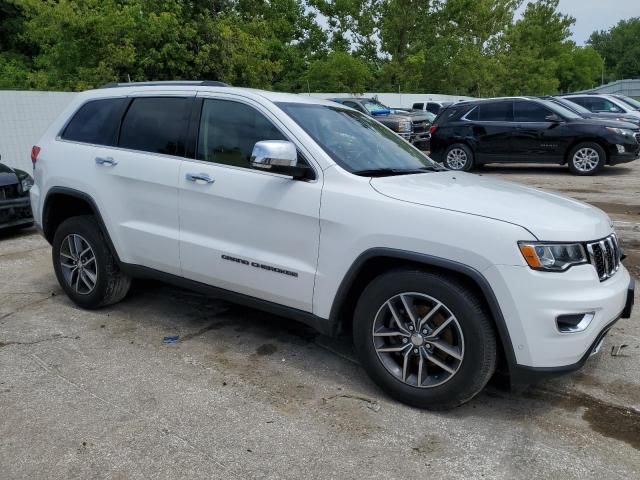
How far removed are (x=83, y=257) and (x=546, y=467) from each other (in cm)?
382

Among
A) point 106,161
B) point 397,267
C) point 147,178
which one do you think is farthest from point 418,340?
point 106,161

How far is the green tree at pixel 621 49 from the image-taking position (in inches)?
4060

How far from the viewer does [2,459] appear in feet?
9.69

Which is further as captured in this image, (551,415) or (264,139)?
(264,139)

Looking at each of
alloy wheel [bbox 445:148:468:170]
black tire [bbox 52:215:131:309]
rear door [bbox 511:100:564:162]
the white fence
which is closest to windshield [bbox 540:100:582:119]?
rear door [bbox 511:100:564:162]

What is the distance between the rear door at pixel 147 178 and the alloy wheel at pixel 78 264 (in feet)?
1.38

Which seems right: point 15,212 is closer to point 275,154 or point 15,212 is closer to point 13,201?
point 13,201

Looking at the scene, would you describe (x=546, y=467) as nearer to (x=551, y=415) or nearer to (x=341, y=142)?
(x=551, y=415)

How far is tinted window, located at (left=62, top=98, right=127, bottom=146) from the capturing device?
4812 millimetres

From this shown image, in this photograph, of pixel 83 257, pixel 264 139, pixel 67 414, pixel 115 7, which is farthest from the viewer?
pixel 115 7

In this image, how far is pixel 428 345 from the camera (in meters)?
3.35

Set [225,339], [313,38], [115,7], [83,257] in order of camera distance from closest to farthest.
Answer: [225,339] → [83,257] → [115,7] → [313,38]

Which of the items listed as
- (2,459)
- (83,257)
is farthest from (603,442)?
(83,257)

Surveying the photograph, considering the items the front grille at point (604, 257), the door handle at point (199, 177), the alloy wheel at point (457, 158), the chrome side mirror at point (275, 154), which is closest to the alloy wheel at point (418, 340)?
the front grille at point (604, 257)
